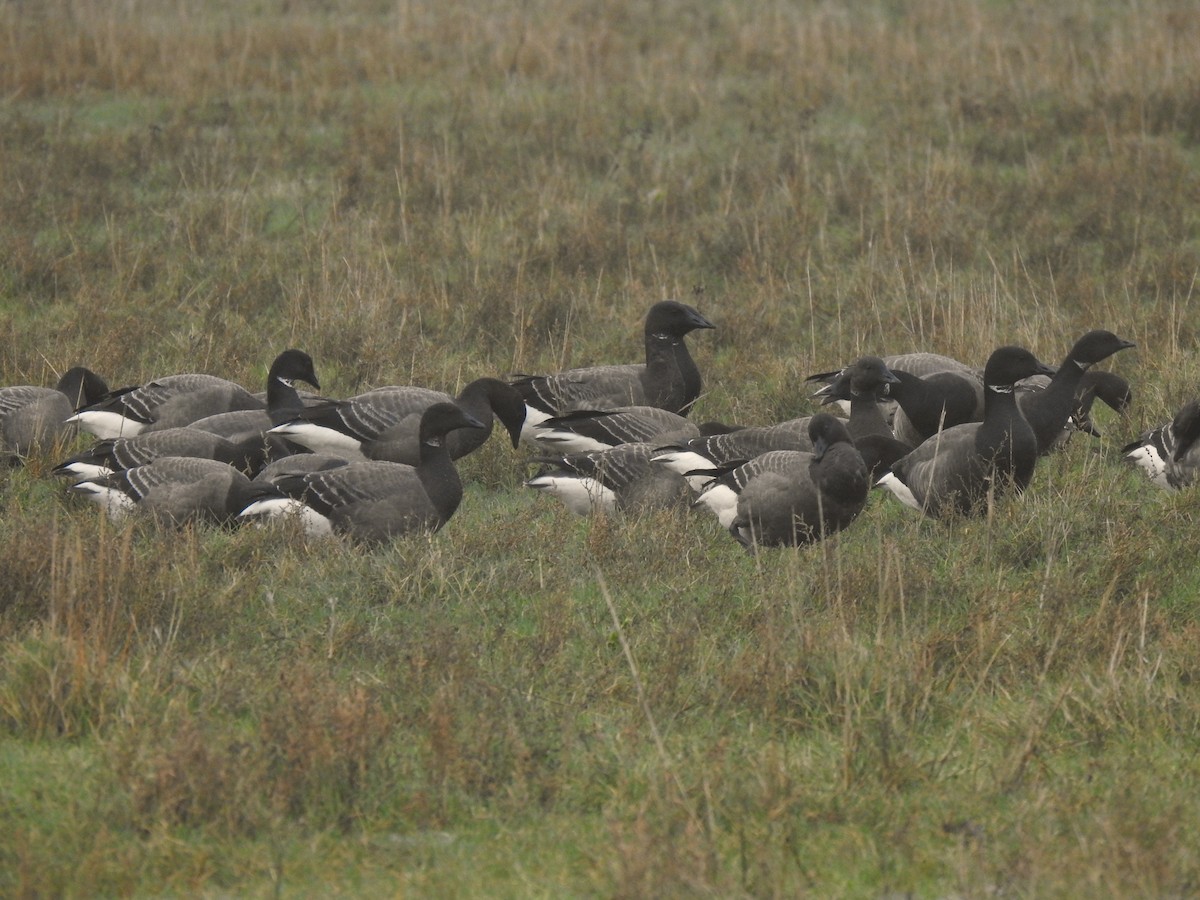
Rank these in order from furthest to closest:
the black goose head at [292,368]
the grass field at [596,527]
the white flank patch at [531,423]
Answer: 1. the white flank patch at [531,423]
2. the black goose head at [292,368]
3. the grass field at [596,527]

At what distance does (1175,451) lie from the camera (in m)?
8.51

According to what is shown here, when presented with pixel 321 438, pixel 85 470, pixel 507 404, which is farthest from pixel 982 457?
pixel 85 470

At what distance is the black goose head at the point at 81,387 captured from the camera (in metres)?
10.1

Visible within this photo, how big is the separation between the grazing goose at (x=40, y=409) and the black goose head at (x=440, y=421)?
8.50 ft

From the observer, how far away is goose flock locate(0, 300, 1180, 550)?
7996 mm

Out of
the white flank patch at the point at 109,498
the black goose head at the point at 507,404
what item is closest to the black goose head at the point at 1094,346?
the black goose head at the point at 507,404

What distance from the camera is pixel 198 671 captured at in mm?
5719

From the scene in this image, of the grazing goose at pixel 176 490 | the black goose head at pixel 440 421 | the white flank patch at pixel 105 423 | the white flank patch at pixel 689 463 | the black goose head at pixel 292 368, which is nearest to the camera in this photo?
the grazing goose at pixel 176 490

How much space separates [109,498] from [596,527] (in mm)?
2831

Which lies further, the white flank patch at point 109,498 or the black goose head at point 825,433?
the white flank patch at point 109,498

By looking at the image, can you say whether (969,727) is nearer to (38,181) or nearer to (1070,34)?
(38,181)

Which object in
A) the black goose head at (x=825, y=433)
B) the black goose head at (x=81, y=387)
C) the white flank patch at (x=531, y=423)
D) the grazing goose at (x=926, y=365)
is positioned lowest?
the white flank patch at (x=531, y=423)

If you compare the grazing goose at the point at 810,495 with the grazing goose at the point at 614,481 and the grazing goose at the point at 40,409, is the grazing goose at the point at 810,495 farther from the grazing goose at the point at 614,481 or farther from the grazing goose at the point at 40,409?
the grazing goose at the point at 40,409

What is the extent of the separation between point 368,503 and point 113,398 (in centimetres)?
272
